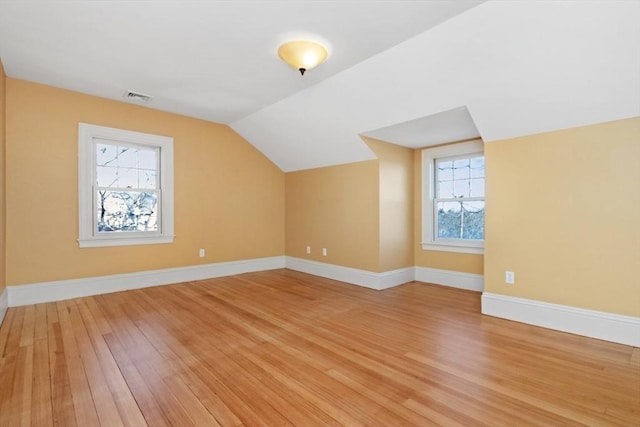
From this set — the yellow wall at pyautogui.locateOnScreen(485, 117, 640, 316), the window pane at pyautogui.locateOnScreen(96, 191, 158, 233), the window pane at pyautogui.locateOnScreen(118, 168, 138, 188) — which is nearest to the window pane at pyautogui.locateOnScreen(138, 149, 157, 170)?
the window pane at pyautogui.locateOnScreen(118, 168, 138, 188)

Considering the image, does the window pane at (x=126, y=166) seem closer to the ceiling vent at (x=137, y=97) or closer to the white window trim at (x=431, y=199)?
the ceiling vent at (x=137, y=97)

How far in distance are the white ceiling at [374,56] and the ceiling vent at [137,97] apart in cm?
11

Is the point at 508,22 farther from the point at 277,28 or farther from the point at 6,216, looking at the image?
the point at 6,216

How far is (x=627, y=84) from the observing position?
2268mm

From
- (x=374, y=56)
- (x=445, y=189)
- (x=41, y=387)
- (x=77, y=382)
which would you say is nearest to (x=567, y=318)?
(x=445, y=189)

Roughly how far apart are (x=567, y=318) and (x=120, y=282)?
510 centimetres

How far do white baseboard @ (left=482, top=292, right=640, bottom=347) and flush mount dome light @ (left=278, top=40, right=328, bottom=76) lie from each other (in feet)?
9.55

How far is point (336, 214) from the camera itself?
4.93 m

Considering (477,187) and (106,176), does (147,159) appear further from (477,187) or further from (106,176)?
(477,187)

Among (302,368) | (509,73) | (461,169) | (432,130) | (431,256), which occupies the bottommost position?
(302,368)

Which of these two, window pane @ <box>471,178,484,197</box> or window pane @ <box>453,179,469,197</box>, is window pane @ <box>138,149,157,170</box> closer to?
window pane @ <box>453,179,469,197</box>

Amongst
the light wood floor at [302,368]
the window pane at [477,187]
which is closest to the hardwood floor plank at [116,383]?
the light wood floor at [302,368]

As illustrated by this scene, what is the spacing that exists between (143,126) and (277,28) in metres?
2.87

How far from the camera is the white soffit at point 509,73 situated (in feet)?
6.75
